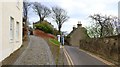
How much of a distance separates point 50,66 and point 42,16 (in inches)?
2698

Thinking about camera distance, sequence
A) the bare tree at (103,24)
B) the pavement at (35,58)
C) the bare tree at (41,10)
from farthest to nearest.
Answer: the bare tree at (41,10) < the bare tree at (103,24) < the pavement at (35,58)

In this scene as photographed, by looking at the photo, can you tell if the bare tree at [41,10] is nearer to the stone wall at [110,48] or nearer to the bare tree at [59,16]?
the bare tree at [59,16]

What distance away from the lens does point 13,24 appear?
60.4 feet

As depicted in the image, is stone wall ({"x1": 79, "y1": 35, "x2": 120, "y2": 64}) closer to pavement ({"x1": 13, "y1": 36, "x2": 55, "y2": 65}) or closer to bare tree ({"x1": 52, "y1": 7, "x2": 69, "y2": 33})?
pavement ({"x1": 13, "y1": 36, "x2": 55, "y2": 65})

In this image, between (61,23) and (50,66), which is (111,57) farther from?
(61,23)

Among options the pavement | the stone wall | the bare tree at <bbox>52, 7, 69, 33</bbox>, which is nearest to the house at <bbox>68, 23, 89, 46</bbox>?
the bare tree at <bbox>52, 7, 69, 33</bbox>

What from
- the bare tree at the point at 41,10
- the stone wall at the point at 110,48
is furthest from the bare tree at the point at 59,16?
the stone wall at the point at 110,48

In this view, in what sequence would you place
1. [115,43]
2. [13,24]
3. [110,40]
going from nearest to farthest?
[13,24]
[115,43]
[110,40]

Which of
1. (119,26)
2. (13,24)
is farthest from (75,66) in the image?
(119,26)

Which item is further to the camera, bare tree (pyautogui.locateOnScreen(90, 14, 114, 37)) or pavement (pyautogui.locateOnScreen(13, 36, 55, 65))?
bare tree (pyautogui.locateOnScreen(90, 14, 114, 37))

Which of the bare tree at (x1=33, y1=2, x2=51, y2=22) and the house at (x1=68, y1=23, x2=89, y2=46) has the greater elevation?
the bare tree at (x1=33, y1=2, x2=51, y2=22)

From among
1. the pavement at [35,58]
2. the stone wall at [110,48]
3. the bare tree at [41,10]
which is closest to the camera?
the pavement at [35,58]

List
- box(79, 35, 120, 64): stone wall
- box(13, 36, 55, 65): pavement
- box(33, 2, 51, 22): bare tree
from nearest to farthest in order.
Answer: box(13, 36, 55, 65): pavement, box(79, 35, 120, 64): stone wall, box(33, 2, 51, 22): bare tree

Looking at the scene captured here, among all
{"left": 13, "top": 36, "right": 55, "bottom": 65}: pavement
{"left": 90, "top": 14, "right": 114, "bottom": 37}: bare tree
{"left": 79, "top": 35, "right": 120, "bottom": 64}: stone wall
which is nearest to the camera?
{"left": 13, "top": 36, "right": 55, "bottom": 65}: pavement
